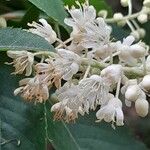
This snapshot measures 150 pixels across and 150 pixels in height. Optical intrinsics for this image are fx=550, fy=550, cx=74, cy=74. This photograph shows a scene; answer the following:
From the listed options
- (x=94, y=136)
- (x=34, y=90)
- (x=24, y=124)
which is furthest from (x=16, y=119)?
(x=94, y=136)

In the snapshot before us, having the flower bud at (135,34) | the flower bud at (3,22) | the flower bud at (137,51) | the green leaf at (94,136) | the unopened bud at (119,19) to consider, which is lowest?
the green leaf at (94,136)

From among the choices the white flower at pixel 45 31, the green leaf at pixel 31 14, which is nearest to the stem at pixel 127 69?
the white flower at pixel 45 31

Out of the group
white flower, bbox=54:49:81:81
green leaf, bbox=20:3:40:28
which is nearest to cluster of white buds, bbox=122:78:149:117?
white flower, bbox=54:49:81:81

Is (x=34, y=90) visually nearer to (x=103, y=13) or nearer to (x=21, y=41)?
(x=21, y=41)

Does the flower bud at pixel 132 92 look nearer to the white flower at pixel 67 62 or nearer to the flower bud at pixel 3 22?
the white flower at pixel 67 62

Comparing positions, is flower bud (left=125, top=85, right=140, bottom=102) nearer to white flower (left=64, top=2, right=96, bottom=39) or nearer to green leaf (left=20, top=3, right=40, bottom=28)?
white flower (left=64, top=2, right=96, bottom=39)

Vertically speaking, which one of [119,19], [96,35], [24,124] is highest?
[96,35]
